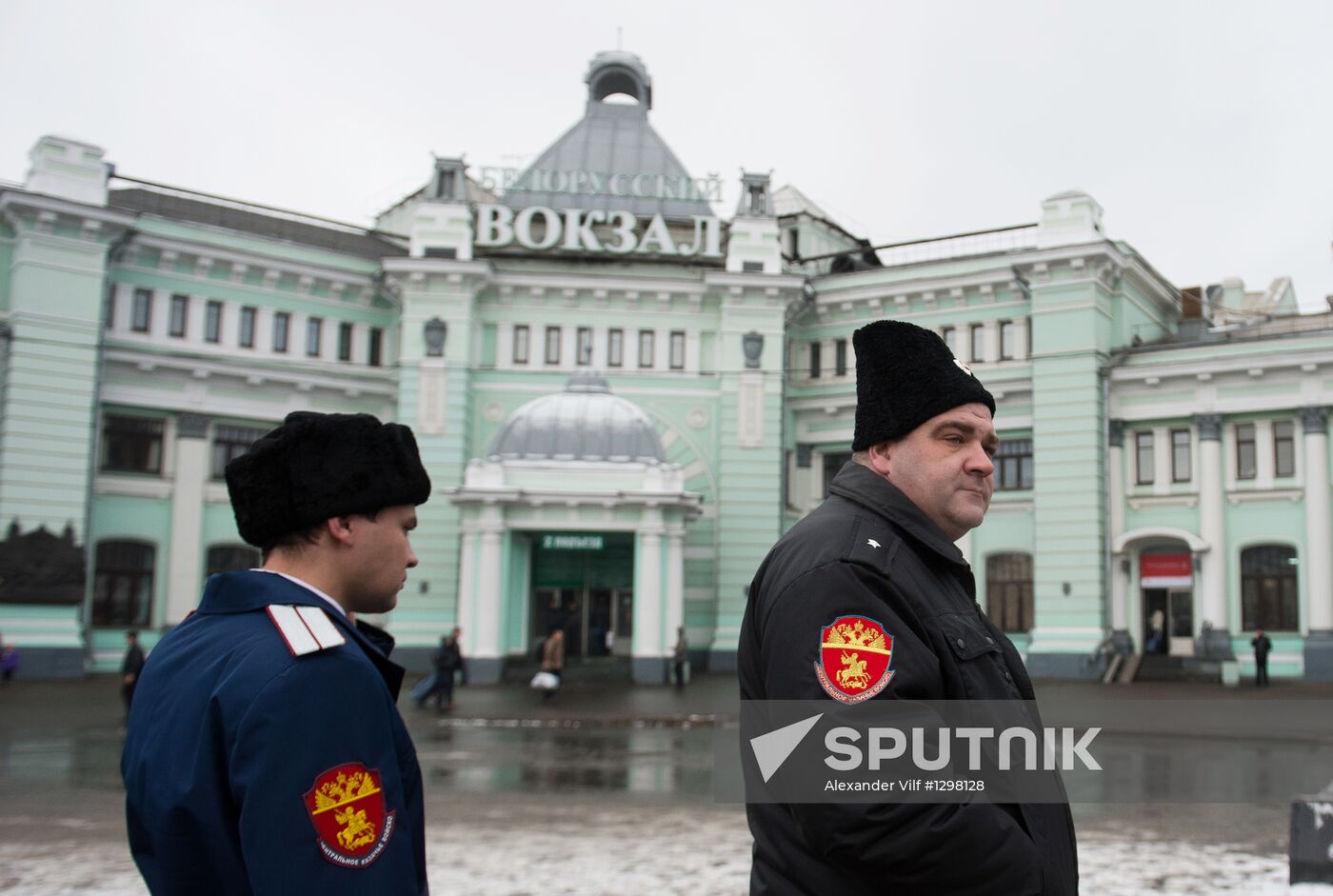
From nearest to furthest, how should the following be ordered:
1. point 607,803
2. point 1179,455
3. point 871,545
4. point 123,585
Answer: point 871,545, point 607,803, point 1179,455, point 123,585

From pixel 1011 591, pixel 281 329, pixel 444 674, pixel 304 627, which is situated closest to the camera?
pixel 304 627

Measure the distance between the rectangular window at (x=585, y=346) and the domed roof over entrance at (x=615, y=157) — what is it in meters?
4.23

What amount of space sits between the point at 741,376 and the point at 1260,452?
13625 millimetres

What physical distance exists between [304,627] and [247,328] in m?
33.2

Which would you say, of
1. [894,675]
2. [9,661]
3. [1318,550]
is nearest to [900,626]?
[894,675]

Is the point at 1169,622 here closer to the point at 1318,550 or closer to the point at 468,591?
the point at 1318,550

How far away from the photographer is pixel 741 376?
33.4 m

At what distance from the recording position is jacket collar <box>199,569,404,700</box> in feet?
8.25

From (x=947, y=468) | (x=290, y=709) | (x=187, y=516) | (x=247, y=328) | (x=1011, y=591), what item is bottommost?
(x=290, y=709)

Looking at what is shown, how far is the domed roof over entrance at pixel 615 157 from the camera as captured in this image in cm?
3600

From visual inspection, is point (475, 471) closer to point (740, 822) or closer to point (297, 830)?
point (740, 822)

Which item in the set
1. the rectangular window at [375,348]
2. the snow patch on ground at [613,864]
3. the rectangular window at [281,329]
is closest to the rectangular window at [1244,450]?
the snow patch on ground at [613,864]

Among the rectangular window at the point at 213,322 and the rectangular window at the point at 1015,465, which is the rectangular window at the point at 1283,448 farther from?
the rectangular window at the point at 213,322

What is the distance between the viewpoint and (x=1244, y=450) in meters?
29.6
